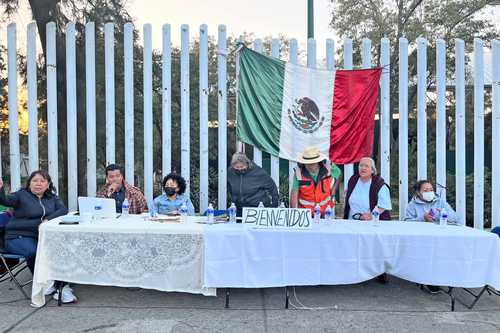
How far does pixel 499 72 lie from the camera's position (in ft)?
18.1

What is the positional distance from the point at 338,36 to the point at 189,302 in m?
8.04

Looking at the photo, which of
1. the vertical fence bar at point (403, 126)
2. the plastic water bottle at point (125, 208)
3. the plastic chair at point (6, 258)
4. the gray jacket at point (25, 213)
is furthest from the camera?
the vertical fence bar at point (403, 126)

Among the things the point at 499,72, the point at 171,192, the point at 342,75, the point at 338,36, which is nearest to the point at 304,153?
the point at 342,75

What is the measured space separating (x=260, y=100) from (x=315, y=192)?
4.23 ft

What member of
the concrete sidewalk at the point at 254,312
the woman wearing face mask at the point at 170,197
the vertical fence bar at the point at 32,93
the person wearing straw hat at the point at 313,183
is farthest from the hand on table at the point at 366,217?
the vertical fence bar at the point at 32,93

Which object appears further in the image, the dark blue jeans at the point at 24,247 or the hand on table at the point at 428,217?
the hand on table at the point at 428,217

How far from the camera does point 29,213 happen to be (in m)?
4.16

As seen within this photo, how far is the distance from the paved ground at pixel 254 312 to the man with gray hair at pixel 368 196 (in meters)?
0.80

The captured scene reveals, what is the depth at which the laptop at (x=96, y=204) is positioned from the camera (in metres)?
3.92

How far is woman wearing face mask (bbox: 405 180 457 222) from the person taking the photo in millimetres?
4574

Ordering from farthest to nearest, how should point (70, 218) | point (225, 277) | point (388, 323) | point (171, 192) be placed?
point (171, 192)
point (70, 218)
point (225, 277)
point (388, 323)

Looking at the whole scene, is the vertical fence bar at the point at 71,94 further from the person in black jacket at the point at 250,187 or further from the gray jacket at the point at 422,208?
the gray jacket at the point at 422,208

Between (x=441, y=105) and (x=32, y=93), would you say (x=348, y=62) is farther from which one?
(x=32, y=93)

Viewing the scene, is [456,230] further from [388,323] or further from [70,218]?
[70,218]
